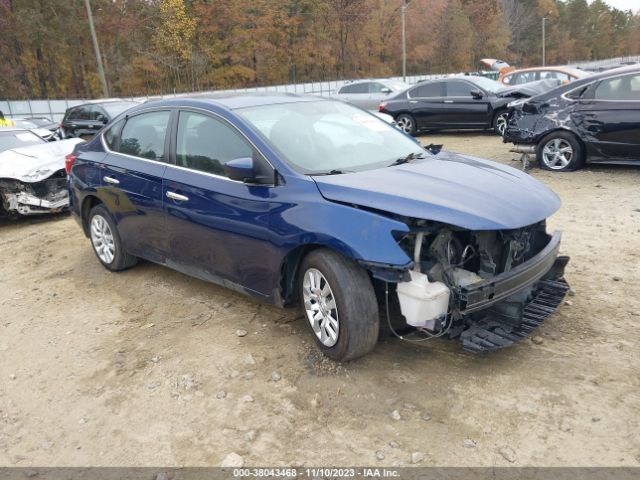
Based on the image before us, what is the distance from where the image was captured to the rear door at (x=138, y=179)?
466 centimetres

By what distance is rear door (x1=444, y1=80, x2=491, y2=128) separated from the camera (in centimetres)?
1320

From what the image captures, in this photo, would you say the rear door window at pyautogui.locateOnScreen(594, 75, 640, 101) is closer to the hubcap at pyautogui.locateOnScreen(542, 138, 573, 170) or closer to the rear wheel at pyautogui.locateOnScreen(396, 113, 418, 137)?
the hubcap at pyautogui.locateOnScreen(542, 138, 573, 170)

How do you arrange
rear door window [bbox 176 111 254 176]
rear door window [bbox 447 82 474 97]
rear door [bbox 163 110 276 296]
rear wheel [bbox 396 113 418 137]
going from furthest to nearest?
rear wheel [bbox 396 113 418 137] → rear door window [bbox 447 82 474 97] → rear door window [bbox 176 111 254 176] → rear door [bbox 163 110 276 296]

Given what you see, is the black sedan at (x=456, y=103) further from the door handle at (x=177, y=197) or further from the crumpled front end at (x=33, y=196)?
the door handle at (x=177, y=197)

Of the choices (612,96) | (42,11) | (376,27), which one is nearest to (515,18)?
(376,27)

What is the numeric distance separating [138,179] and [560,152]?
6741 millimetres

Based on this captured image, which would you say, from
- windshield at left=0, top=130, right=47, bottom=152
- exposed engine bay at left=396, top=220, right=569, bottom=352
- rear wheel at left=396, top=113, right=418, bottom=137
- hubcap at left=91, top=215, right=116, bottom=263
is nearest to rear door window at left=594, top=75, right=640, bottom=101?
exposed engine bay at left=396, top=220, right=569, bottom=352

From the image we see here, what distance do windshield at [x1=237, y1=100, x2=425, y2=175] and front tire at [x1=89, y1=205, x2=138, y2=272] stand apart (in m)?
2.11

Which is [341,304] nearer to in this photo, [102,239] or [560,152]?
[102,239]

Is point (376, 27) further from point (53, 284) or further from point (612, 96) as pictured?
point (53, 284)

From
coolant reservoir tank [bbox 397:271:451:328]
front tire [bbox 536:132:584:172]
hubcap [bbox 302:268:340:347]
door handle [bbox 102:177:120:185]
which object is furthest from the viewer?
front tire [bbox 536:132:584:172]

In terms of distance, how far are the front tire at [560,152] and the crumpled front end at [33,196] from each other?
754cm

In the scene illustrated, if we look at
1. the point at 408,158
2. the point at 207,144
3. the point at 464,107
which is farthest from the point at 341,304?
the point at 464,107

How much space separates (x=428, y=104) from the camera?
551 inches
